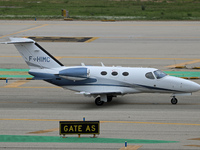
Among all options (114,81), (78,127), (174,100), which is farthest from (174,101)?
(78,127)

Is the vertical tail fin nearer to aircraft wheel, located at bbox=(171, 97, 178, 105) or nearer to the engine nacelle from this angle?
the engine nacelle

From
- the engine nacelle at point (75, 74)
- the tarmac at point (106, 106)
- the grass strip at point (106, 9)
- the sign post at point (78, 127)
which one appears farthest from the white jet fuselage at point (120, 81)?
the grass strip at point (106, 9)

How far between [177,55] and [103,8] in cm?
4232

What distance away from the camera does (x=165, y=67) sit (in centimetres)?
3975

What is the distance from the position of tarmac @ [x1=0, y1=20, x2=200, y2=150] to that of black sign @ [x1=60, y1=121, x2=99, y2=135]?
1.45 feet

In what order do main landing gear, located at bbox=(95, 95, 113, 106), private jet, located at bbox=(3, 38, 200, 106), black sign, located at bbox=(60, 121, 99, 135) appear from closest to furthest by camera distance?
black sign, located at bbox=(60, 121, 99, 135) → private jet, located at bbox=(3, 38, 200, 106) → main landing gear, located at bbox=(95, 95, 113, 106)

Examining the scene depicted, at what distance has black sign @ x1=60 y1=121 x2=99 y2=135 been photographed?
2084 centimetres

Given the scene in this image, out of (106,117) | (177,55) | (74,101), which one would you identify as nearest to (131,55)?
(177,55)

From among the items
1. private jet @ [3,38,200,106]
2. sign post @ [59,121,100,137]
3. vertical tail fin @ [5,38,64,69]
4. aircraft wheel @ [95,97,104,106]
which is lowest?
sign post @ [59,121,100,137]

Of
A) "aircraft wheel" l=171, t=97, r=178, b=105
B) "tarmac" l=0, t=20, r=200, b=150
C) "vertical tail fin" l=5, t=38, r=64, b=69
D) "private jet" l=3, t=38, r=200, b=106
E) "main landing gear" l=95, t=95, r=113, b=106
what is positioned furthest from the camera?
"vertical tail fin" l=5, t=38, r=64, b=69

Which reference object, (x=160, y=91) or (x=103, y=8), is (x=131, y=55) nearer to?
(x=160, y=91)

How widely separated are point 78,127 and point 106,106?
267 inches

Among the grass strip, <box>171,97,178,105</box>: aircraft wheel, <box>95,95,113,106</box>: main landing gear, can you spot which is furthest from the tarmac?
the grass strip

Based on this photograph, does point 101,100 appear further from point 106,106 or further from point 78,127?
point 78,127
